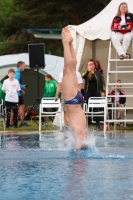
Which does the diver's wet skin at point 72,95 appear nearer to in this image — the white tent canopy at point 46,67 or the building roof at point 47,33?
the white tent canopy at point 46,67

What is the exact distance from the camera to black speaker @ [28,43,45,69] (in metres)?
24.4

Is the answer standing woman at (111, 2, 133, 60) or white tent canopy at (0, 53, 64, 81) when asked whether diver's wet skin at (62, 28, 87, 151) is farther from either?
white tent canopy at (0, 53, 64, 81)

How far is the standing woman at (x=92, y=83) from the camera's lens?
69.6ft

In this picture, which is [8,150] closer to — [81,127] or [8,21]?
[81,127]

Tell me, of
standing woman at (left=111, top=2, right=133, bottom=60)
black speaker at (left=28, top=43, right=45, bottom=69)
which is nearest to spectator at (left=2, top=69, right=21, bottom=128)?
black speaker at (left=28, top=43, right=45, bottom=69)

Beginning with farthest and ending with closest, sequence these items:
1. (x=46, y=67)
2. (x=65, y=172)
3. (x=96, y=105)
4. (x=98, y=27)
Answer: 1. (x=46, y=67)
2. (x=98, y=27)
3. (x=96, y=105)
4. (x=65, y=172)

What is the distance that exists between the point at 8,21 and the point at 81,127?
47.8 metres

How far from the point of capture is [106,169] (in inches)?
370

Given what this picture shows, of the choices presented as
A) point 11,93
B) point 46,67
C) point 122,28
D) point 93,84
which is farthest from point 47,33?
point 122,28

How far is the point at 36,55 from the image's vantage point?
24.7 meters

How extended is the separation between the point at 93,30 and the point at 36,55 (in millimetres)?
3825

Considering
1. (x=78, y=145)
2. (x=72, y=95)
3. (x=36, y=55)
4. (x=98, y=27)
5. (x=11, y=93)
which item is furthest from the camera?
(x=36, y=55)

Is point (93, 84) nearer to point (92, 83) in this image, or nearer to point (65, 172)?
point (92, 83)

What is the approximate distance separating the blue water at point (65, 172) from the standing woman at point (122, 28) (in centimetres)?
695
